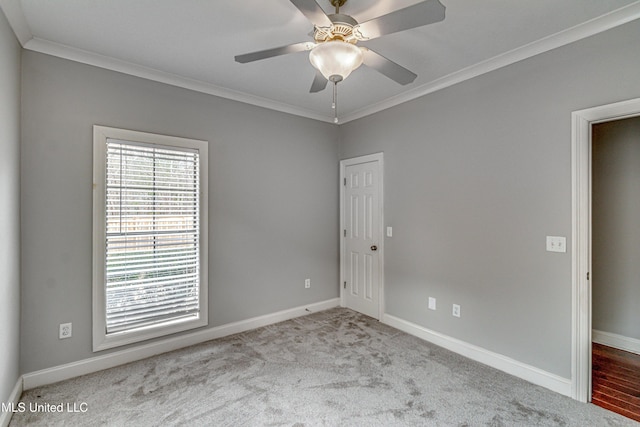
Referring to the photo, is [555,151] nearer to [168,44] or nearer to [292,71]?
[292,71]

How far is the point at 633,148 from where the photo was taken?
2977 mm

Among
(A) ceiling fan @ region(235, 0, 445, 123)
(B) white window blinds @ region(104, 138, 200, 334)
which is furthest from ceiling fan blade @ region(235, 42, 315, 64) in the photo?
(B) white window blinds @ region(104, 138, 200, 334)

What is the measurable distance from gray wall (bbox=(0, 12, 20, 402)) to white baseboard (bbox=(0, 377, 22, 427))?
0.04 m

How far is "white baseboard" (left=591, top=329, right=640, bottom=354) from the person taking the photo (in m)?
2.93

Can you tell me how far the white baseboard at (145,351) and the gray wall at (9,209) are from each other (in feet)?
0.62

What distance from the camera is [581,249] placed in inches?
86.0

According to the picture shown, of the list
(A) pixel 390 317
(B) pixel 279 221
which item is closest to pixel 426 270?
(A) pixel 390 317

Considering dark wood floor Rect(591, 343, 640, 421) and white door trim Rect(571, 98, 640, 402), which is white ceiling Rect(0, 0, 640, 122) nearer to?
white door trim Rect(571, 98, 640, 402)

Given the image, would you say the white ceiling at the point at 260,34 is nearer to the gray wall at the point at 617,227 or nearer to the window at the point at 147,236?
the window at the point at 147,236

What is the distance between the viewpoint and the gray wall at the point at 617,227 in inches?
117

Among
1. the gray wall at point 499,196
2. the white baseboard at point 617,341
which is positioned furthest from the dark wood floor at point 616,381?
the gray wall at point 499,196

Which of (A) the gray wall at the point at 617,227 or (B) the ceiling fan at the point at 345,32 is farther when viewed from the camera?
(A) the gray wall at the point at 617,227

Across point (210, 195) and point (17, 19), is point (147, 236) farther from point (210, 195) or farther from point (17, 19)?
point (17, 19)

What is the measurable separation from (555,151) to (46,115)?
4012 mm
